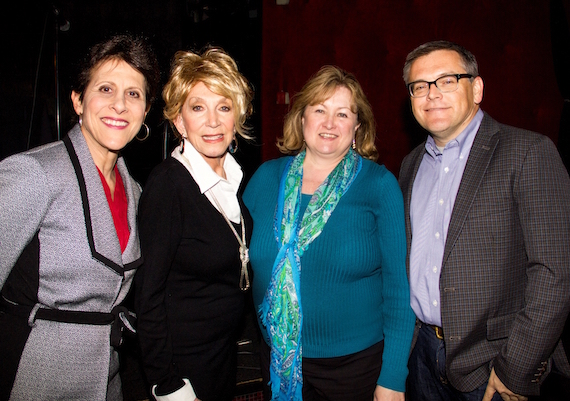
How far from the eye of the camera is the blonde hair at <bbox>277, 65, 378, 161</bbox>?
1680 millimetres

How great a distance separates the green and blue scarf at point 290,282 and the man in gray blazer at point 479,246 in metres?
0.40

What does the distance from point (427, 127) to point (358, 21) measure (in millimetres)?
2655

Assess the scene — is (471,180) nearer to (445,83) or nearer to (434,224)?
(434,224)

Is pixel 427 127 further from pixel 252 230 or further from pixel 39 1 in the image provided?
pixel 39 1

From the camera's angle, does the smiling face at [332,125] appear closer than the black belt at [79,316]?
No

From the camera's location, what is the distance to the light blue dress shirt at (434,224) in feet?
4.86

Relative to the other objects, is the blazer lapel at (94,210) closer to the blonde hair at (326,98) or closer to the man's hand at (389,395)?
the blonde hair at (326,98)

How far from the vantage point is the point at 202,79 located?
1511mm

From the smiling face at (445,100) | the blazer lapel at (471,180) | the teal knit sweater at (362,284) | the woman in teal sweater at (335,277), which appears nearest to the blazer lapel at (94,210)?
the woman in teal sweater at (335,277)

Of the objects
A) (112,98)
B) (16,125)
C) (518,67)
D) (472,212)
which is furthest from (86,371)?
(518,67)

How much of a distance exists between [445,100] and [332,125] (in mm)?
485

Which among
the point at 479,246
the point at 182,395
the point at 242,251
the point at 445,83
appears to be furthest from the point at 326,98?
the point at 182,395

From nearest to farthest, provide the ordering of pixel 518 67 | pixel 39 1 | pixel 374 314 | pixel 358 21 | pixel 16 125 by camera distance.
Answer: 1. pixel 374 314
2. pixel 39 1
3. pixel 16 125
4. pixel 358 21
5. pixel 518 67

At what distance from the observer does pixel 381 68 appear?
3834 millimetres
